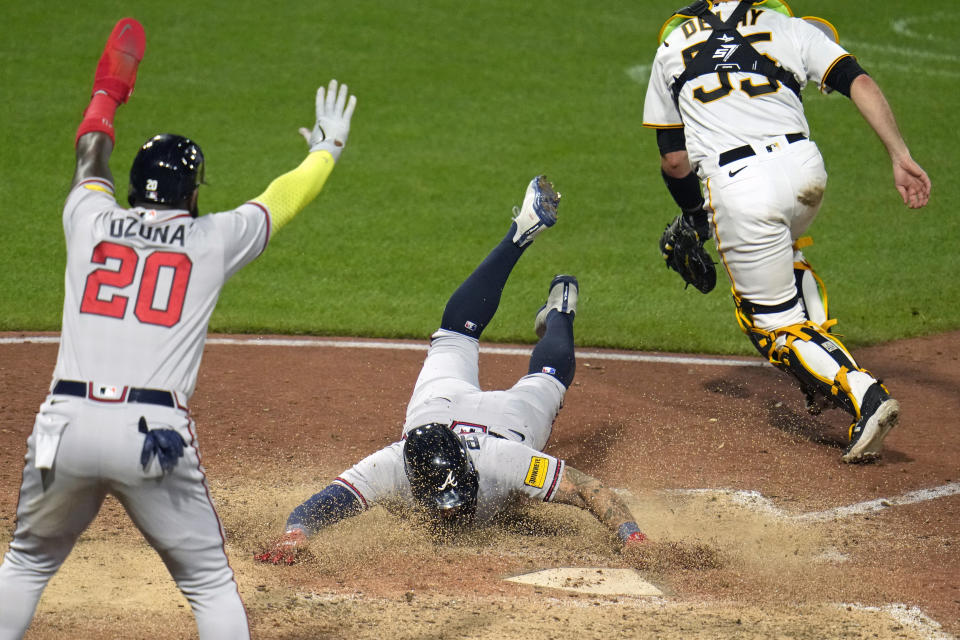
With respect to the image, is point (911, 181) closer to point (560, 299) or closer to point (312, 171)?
point (560, 299)

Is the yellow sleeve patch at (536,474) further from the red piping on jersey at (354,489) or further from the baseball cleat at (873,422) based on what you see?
the baseball cleat at (873,422)

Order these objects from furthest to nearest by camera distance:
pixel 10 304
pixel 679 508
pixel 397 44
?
pixel 397 44 → pixel 10 304 → pixel 679 508

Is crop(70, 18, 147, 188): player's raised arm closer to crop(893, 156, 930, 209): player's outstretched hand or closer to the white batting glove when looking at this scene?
the white batting glove

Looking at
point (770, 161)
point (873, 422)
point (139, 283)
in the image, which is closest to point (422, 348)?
point (770, 161)

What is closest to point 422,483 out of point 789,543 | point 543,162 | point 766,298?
point 789,543

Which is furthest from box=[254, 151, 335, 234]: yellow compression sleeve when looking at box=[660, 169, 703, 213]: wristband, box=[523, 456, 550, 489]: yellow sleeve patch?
box=[660, 169, 703, 213]: wristband

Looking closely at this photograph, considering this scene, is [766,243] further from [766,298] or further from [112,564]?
[112,564]

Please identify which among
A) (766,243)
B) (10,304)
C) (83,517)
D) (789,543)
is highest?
(766,243)
